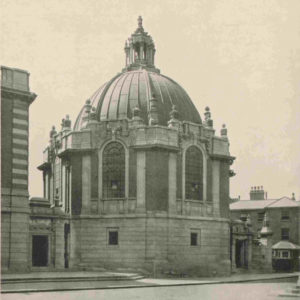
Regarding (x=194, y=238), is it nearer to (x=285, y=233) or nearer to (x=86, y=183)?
(x=86, y=183)

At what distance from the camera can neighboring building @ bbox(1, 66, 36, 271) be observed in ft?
116

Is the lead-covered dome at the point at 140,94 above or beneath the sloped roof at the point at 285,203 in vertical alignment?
above

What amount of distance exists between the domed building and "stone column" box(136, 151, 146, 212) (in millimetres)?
72

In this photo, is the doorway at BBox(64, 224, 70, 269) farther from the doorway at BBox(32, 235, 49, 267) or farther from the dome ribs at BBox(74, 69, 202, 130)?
the dome ribs at BBox(74, 69, 202, 130)

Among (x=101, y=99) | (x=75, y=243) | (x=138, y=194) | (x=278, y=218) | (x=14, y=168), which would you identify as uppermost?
(x=101, y=99)

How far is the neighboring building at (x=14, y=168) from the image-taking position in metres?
35.4

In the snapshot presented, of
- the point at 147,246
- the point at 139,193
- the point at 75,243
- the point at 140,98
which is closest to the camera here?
the point at 147,246

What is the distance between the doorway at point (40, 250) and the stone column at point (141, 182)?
7094 mm

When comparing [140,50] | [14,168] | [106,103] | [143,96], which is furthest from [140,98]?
[14,168]

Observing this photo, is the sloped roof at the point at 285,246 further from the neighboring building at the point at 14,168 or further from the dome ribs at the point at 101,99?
the neighboring building at the point at 14,168

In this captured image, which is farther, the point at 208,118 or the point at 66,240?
the point at 208,118

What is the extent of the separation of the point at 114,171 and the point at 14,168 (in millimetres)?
11418

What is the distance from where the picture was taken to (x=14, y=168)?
36188 mm

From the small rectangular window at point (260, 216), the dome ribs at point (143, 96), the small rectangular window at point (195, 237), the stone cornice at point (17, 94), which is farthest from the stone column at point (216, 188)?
the small rectangular window at point (260, 216)
